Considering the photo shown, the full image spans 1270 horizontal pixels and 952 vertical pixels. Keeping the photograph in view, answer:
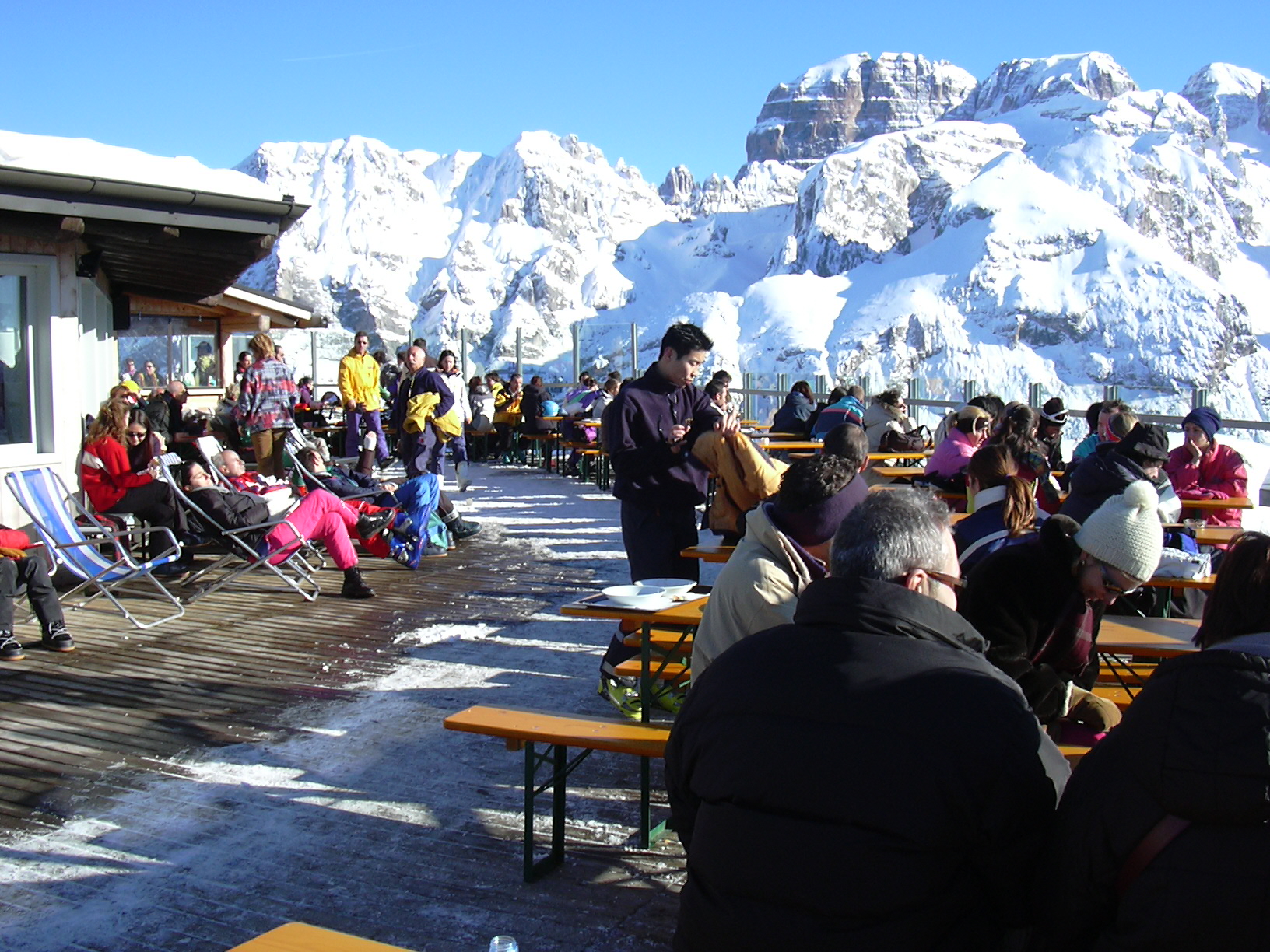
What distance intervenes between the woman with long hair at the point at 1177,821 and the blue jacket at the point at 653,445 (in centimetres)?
305

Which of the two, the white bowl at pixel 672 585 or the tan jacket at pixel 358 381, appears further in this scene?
the tan jacket at pixel 358 381

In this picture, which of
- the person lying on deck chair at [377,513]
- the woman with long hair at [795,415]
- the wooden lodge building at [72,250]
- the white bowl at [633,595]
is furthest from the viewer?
the woman with long hair at [795,415]

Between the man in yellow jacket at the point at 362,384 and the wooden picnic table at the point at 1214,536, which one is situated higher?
the man in yellow jacket at the point at 362,384

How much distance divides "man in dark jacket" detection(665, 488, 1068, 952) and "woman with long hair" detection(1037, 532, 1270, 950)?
0.26ft

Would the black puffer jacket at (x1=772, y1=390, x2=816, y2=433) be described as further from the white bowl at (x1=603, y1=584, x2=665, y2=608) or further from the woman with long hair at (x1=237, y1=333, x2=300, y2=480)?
the white bowl at (x1=603, y1=584, x2=665, y2=608)

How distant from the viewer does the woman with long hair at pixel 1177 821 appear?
1.54m

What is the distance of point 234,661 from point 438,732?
1456 mm

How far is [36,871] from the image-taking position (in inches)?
126

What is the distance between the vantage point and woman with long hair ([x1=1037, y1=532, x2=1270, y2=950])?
154 cm

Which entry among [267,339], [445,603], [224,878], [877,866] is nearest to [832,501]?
[877,866]

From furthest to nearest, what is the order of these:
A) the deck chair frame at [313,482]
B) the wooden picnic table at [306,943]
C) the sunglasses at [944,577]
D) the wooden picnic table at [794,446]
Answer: the wooden picnic table at [794,446], the deck chair frame at [313,482], the sunglasses at [944,577], the wooden picnic table at [306,943]

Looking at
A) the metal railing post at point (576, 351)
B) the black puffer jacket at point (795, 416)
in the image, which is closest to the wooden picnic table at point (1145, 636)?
the black puffer jacket at point (795, 416)

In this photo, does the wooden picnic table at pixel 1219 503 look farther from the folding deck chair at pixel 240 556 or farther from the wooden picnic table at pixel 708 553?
the folding deck chair at pixel 240 556

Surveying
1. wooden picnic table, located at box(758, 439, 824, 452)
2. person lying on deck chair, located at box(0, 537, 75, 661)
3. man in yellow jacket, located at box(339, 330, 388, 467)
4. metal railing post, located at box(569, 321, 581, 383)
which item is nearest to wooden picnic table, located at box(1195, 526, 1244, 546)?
wooden picnic table, located at box(758, 439, 824, 452)
